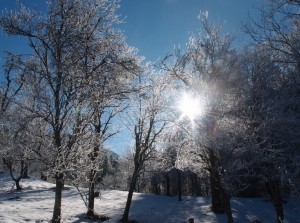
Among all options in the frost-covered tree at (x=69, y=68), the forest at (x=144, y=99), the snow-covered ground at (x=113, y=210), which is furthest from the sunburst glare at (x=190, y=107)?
the snow-covered ground at (x=113, y=210)

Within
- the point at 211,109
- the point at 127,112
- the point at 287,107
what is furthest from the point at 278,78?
the point at 127,112

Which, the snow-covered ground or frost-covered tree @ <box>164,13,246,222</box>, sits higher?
frost-covered tree @ <box>164,13,246,222</box>

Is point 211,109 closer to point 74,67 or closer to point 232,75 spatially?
point 232,75

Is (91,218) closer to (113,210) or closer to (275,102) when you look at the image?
(113,210)

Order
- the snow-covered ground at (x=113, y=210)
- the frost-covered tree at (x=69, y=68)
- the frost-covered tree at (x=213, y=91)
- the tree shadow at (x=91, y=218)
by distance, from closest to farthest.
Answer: the frost-covered tree at (x=69, y=68) → the frost-covered tree at (x=213, y=91) → the snow-covered ground at (x=113, y=210) → the tree shadow at (x=91, y=218)

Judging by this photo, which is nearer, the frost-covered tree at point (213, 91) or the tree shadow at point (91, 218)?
the frost-covered tree at point (213, 91)

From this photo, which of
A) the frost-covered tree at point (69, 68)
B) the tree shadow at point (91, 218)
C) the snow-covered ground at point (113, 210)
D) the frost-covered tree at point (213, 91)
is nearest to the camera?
the frost-covered tree at point (69, 68)

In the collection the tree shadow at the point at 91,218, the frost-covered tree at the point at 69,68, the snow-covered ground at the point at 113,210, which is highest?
the frost-covered tree at the point at 69,68

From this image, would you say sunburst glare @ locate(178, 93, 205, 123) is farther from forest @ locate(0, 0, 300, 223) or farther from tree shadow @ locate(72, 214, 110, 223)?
tree shadow @ locate(72, 214, 110, 223)

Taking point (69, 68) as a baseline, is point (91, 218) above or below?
below

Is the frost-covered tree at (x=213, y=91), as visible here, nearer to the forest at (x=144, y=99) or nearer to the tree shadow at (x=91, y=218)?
the forest at (x=144, y=99)

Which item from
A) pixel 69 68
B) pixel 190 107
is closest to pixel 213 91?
pixel 190 107

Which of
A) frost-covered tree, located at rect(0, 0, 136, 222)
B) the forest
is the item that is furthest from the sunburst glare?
frost-covered tree, located at rect(0, 0, 136, 222)

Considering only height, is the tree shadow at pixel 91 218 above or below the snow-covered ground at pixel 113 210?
below
